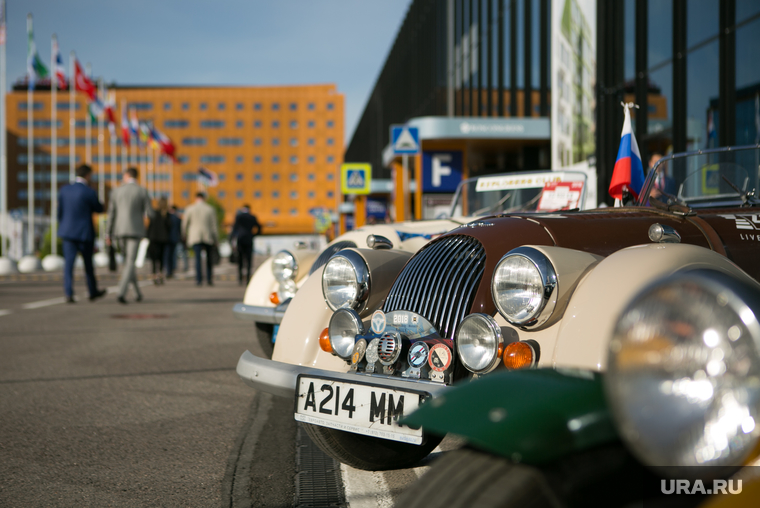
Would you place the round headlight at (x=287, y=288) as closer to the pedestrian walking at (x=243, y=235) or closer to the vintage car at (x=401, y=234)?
the vintage car at (x=401, y=234)

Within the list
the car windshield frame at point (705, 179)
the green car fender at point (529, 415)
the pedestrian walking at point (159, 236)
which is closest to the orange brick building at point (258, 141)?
the pedestrian walking at point (159, 236)

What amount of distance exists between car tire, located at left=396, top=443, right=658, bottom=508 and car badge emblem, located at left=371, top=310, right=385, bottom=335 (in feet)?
4.59

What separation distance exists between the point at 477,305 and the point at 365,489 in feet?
2.94

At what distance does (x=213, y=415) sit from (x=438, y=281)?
Result: 1855 mm

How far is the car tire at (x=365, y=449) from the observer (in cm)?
283

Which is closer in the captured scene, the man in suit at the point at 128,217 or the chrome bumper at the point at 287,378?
the chrome bumper at the point at 287,378

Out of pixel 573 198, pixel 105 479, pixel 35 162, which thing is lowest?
pixel 105 479

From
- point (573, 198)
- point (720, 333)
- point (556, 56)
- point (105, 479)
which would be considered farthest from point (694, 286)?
point (556, 56)

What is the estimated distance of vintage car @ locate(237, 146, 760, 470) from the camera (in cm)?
231

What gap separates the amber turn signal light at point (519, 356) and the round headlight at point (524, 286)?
0.08 m

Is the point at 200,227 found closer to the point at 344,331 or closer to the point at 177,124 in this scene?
the point at 344,331

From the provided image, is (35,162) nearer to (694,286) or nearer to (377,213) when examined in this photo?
(377,213)

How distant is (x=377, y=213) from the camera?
30.4m

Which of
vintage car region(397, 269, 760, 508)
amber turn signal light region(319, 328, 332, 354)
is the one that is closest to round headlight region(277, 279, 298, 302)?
amber turn signal light region(319, 328, 332, 354)
